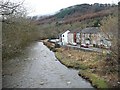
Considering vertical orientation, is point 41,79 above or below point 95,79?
below

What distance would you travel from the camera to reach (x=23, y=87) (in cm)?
2561

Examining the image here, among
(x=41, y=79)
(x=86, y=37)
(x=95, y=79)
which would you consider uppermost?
(x=86, y=37)

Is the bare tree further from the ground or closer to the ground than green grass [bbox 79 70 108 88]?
further from the ground

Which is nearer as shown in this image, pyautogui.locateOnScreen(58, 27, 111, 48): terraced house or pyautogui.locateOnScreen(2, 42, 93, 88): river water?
pyautogui.locateOnScreen(2, 42, 93, 88): river water

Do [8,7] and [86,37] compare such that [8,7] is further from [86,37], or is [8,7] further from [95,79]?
[86,37]

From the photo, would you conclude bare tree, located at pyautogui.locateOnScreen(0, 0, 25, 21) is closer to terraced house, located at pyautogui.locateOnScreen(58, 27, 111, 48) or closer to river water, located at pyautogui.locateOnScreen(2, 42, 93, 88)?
river water, located at pyautogui.locateOnScreen(2, 42, 93, 88)

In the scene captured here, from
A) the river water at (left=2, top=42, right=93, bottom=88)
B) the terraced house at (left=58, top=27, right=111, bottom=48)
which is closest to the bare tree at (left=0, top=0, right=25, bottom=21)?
the river water at (left=2, top=42, right=93, bottom=88)

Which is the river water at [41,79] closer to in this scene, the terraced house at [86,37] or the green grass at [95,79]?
the green grass at [95,79]

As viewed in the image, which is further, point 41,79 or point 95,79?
point 41,79

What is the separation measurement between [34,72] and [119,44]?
1419cm

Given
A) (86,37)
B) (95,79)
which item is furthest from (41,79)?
(86,37)

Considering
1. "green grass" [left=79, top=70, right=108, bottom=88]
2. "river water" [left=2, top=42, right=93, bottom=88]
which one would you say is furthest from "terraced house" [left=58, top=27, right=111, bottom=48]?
"green grass" [left=79, top=70, right=108, bottom=88]

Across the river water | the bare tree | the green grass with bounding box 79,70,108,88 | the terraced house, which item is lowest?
the river water

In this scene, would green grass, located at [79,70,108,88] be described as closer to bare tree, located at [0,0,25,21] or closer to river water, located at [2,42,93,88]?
river water, located at [2,42,93,88]
